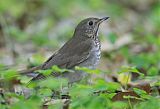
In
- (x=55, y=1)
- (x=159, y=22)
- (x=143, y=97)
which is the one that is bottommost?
(x=143, y=97)

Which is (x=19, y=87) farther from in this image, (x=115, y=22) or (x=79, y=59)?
(x=115, y=22)

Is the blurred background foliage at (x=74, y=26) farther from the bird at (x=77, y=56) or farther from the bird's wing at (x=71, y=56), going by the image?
the bird's wing at (x=71, y=56)

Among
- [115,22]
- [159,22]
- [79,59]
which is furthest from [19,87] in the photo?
[115,22]

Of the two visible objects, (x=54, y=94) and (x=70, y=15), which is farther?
(x=70, y=15)

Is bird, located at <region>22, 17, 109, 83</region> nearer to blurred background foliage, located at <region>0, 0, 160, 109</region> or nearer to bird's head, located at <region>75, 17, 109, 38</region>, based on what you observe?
bird's head, located at <region>75, 17, 109, 38</region>

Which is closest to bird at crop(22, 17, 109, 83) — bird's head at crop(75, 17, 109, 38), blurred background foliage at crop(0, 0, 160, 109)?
bird's head at crop(75, 17, 109, 38)

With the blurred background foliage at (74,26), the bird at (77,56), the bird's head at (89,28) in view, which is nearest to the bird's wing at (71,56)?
the bird at (77,56)

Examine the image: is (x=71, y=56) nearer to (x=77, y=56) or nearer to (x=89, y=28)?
(x=77, y=56)
